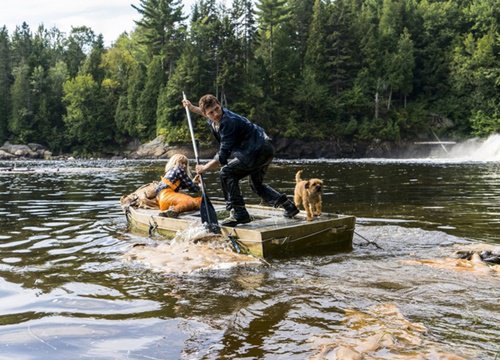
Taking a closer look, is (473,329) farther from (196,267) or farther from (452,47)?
(452,47)

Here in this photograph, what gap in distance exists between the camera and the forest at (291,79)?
225ft

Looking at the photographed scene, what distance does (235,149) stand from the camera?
7973mm

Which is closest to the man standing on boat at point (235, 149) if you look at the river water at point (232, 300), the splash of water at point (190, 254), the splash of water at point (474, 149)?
the splash of water at point (190, 254)

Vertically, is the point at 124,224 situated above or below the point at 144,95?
below

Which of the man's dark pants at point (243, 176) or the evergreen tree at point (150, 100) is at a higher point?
the evergreen tree at point (150, 100)

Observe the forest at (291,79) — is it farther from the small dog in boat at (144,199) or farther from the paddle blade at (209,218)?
the paddle blade at (209,218)

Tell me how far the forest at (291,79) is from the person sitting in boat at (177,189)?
177 ft

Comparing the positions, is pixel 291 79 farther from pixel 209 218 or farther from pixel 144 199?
pixel 209 218

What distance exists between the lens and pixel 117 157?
7175cm

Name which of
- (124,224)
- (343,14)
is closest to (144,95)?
(343,14)

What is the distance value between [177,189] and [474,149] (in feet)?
192

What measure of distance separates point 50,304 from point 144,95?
241 feet

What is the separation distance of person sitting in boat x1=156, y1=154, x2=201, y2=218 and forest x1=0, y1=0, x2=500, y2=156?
54.1 meters

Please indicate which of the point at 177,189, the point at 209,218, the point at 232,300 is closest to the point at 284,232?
the point at 209,218
